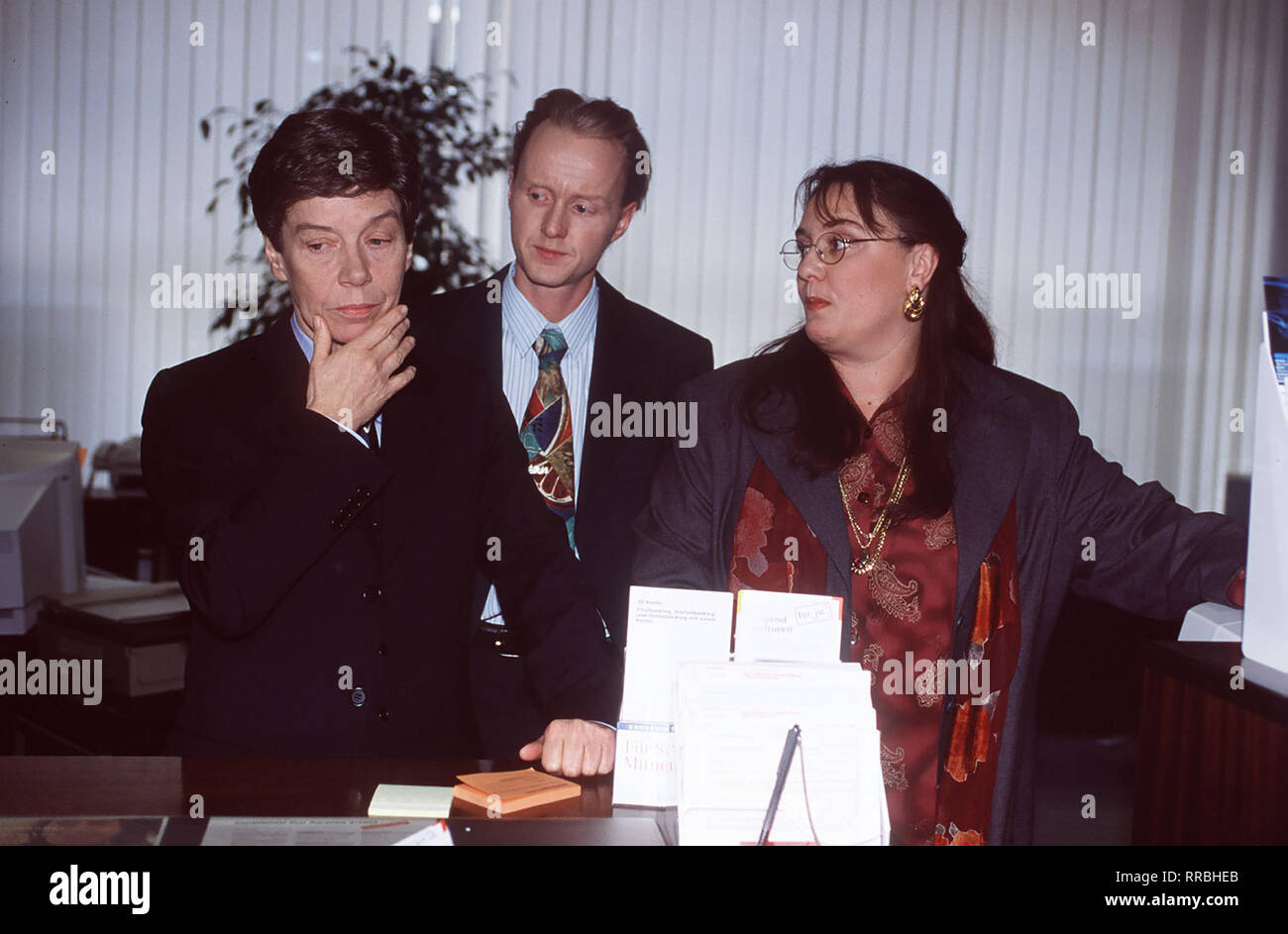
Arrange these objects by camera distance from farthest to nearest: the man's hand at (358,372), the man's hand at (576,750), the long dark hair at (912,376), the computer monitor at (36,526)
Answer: the computer monitor at (36,526) → the long dark hair at (912,376) → the man's hand at (358,372) → the man's hand at (576,750)

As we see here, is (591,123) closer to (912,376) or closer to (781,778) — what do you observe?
(912,376)

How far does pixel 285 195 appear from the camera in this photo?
1.76 metres

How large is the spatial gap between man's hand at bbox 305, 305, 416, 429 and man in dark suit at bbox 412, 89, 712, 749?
63 cm

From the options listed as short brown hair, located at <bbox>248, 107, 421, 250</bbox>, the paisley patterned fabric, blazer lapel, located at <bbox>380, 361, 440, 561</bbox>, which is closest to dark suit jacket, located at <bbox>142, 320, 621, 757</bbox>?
blazer lapel, located at <bbox>380, 361, 440, 561</bbox>

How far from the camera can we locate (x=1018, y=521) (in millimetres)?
1965

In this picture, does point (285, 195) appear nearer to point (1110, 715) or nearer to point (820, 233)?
point (820, 233)

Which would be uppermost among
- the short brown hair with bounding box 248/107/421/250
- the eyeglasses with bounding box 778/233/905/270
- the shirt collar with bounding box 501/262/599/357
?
the short brown hair with bounding box 248/107/421/250

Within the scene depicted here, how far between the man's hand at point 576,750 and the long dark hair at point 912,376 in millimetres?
675

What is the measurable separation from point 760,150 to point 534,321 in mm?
2683

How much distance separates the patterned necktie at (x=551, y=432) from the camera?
8.00 feet

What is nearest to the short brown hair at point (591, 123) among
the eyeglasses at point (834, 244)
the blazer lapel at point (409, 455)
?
the eyeglasses at point (834, 244)

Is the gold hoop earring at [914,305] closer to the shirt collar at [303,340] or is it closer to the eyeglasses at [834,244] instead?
the eyeglasses at [834,244]

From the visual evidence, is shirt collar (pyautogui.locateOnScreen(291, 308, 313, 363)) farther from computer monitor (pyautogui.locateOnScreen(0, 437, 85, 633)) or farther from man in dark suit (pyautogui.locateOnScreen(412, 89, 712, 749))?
computer monitor (pyautogui.locateOnScreen(0, 437, 85, 633))

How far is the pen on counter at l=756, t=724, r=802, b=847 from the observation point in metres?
1.17
